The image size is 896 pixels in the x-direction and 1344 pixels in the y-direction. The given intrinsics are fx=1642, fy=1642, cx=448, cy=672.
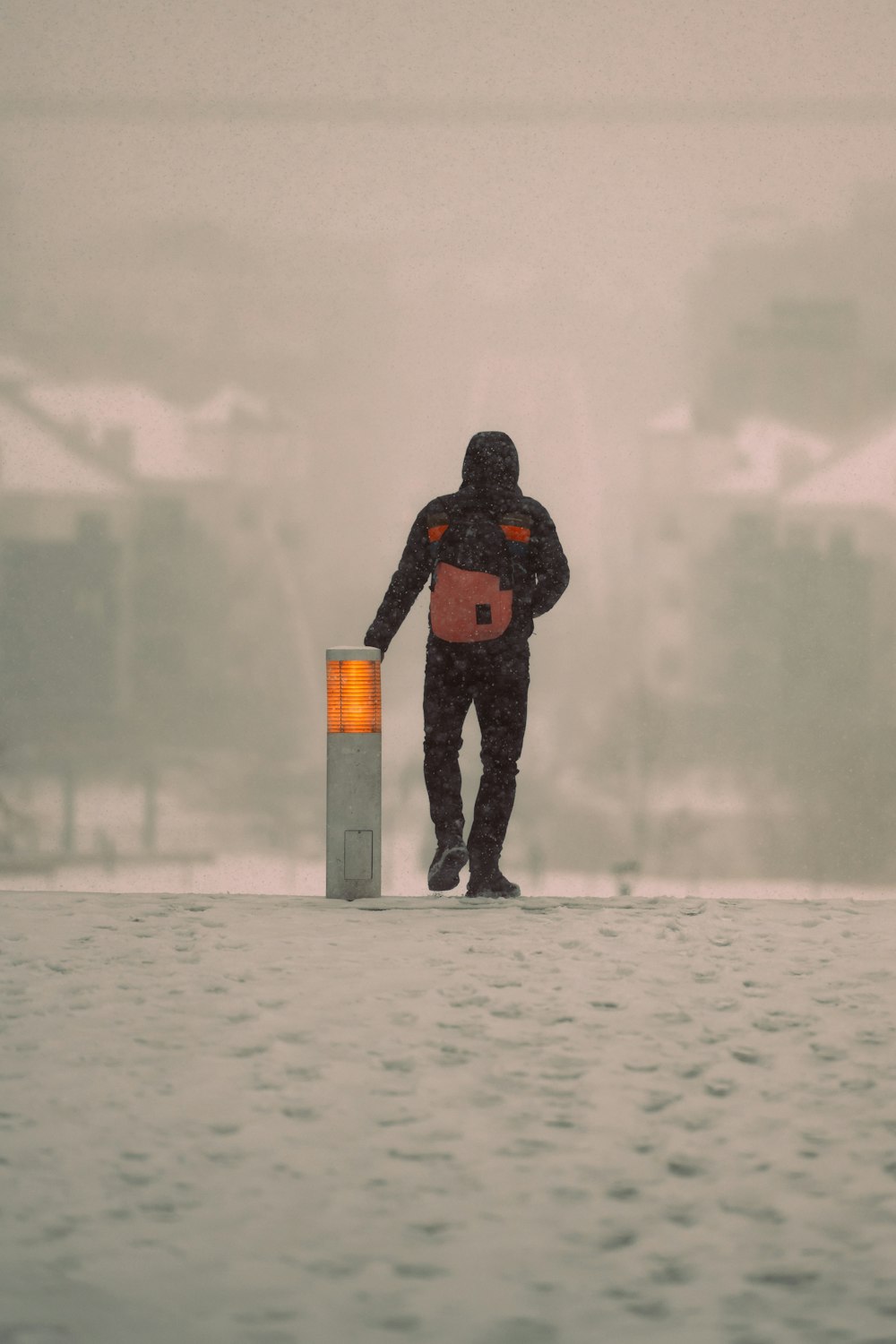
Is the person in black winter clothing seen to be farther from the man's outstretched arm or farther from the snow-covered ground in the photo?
the snow-covered ground

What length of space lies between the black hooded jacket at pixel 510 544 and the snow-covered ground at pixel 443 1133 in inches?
51.9

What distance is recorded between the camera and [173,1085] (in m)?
3.40

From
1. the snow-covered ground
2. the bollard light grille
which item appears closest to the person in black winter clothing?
the bollard light grille

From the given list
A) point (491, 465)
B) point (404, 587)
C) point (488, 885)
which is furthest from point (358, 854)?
point (491, 465)

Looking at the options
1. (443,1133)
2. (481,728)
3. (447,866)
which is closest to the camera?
(443,1133)

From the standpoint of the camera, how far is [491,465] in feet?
19.2

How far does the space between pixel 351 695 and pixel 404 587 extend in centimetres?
46

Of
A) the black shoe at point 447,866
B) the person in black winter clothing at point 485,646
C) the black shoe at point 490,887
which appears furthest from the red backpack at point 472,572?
the black shoe at point 490,887

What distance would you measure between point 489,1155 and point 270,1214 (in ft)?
1.56

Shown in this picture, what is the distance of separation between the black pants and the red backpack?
8 centimetres

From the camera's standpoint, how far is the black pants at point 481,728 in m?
5.80

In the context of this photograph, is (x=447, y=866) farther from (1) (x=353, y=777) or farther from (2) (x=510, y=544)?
(2) (x=510, y=544)

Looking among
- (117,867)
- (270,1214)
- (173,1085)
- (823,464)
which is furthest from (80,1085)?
(823,464)

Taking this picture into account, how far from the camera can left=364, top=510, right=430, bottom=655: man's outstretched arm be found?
19.5ft
